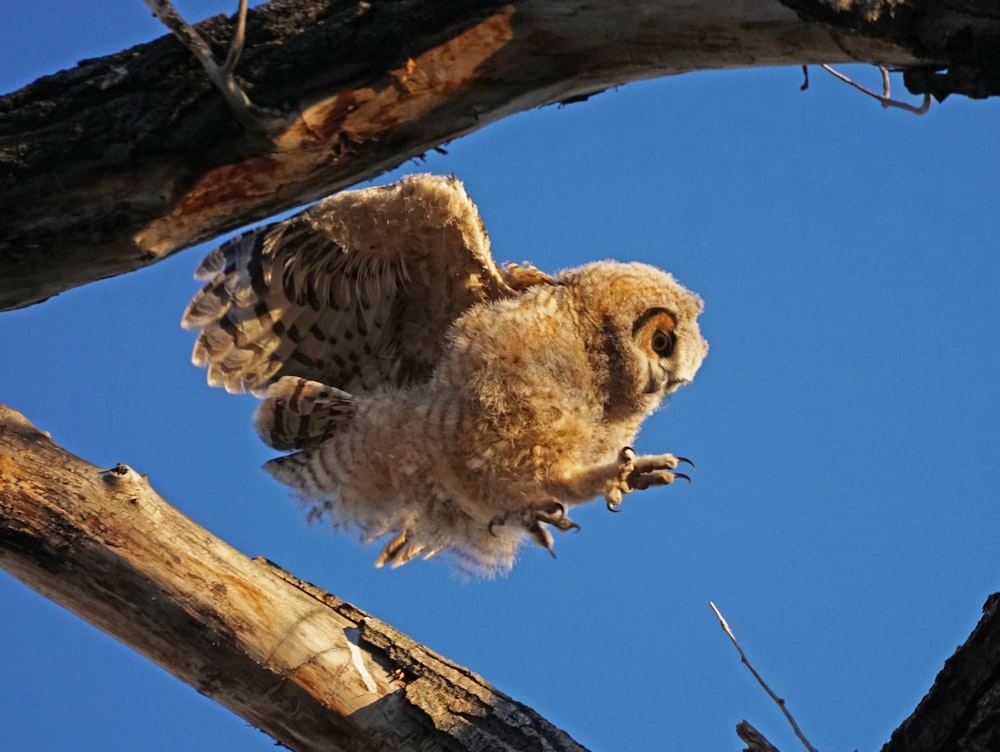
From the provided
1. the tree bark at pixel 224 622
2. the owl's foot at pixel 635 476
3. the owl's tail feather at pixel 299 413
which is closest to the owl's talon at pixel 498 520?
the owl's foot at pixel 635 476

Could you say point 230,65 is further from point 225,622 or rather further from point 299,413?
point 299,413

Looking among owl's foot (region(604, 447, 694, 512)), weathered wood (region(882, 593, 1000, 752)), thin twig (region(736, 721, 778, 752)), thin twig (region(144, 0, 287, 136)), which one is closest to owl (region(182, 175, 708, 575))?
owl's foot (region(604, 447, 694, 512))

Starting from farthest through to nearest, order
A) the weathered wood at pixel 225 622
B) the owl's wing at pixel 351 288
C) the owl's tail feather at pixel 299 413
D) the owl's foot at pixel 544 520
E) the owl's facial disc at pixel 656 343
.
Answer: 1. the owl's tail feather at pixel 299 413
2. the owl's facial disc at pixel 656 343
3. the owl's foot at pixel 544 520
4. the owl's wing at pixel 351 288
5. the weathered wood at pixel 225 622

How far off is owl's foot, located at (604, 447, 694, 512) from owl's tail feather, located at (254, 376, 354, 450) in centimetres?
112

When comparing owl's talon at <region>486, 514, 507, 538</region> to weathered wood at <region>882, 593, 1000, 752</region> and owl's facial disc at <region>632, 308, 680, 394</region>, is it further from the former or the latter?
weathered wood at <region>882, 593, 1000, 752</region>

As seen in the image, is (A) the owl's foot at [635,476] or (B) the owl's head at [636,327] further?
(B) the owl's head at [636,327]

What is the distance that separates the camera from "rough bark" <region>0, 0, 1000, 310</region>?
261cm

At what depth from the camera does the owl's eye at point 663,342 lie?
13.3 feet

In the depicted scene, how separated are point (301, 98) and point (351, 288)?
1453 millimetres

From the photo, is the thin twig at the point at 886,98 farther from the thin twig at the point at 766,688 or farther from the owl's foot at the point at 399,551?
the owl's foot at the point at 399,551

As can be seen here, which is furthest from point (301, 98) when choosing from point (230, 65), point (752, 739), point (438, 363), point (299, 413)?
point (752, 739)

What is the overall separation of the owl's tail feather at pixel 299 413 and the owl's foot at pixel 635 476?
3.67 feet

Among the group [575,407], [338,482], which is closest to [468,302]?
[575,407]

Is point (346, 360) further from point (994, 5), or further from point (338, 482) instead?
point (994, 5)
